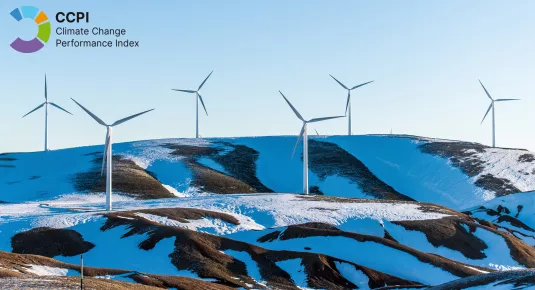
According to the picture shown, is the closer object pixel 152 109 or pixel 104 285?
pixel 104 285

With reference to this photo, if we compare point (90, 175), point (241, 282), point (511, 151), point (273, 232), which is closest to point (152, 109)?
point (273, 232)

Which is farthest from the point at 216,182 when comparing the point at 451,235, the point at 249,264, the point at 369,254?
the point at 249,264

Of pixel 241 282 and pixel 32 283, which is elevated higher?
pixel 32 283

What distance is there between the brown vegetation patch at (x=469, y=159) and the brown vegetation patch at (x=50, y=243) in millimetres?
100011

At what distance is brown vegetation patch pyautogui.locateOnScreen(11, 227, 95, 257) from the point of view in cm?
7762

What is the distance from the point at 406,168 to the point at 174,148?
182 ft

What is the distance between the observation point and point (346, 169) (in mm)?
162000

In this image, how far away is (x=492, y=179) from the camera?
530ft

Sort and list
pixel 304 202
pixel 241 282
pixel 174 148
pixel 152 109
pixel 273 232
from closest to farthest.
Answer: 1. pixel 241 282
2. pixel 273 232
3. pixel 152 109
4. pixel 304 202
5. pixel 174 148

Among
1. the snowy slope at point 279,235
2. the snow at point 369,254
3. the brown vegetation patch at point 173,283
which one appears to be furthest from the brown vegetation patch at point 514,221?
the brown vegetation patch at point 173,283

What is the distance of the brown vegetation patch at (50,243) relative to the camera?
7762 cm

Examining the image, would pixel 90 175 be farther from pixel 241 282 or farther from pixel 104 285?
pixel 104 285

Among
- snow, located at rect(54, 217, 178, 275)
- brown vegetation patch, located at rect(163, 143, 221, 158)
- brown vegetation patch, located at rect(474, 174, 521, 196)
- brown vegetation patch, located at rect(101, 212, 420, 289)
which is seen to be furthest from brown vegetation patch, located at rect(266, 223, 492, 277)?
brown vegetation patch, located at rect(163, 143, 221, 158)

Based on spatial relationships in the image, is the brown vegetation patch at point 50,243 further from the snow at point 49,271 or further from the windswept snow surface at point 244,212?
the snow at point 49,271
